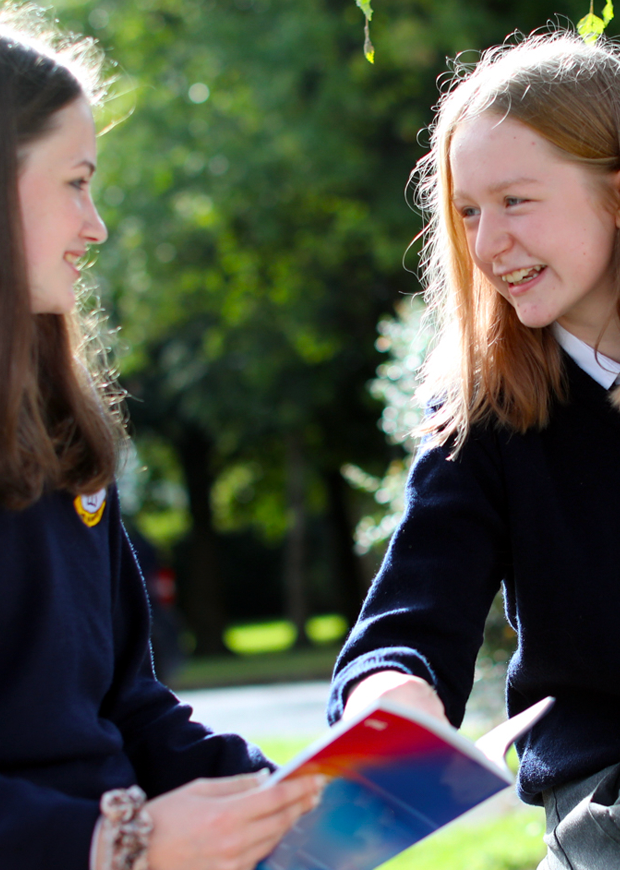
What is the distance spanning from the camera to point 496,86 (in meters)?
1.89

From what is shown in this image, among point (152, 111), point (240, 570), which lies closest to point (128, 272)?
point (152, 111)

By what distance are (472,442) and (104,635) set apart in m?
0.69

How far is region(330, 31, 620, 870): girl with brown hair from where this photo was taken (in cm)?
173

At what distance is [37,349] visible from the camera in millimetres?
1764

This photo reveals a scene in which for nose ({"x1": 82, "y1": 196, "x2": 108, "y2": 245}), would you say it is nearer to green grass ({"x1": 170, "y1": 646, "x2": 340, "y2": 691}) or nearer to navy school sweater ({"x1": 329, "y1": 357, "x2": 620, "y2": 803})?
navy school sweater ({"x1": 329, "y1": 357, "x2": 620, "y2": 803})

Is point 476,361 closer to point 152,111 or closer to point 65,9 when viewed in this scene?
point 152,111

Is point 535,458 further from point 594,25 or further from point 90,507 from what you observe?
point 594,25

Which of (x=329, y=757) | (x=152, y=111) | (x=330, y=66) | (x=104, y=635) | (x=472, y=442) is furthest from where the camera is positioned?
(x=152, y=111)

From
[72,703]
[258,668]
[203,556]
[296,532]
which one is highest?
[72,703]

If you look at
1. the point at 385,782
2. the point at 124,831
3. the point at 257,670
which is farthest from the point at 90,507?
the point at 257,670

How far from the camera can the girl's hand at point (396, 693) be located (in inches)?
60.1

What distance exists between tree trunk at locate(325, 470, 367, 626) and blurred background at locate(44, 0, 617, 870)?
0.38ft

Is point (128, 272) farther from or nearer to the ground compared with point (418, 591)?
farther from the ground

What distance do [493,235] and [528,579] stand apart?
577 mm
